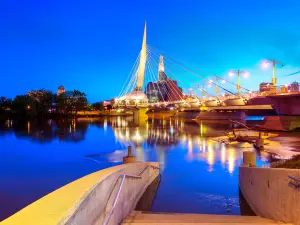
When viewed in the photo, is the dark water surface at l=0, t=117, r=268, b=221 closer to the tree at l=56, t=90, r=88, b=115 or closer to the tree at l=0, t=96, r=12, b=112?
the tree at l=56, t=90, r=88, b=115

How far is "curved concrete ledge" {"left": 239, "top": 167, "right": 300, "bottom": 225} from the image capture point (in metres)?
5.84

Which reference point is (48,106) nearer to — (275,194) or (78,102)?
(78,102)

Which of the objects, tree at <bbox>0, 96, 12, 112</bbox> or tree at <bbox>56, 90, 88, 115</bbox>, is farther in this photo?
tree at <bbox>0, 96, 12, 112</bbox>

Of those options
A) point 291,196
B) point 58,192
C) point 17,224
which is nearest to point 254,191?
point 291,196

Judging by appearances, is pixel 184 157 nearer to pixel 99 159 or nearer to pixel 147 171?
pixel 99 159

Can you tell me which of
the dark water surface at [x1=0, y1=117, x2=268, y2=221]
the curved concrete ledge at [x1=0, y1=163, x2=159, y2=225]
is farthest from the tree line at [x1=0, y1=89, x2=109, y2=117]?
the curved concrete ledge at [x1=0, y1=163, x2=159, y2=225]

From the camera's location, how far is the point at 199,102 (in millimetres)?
75625

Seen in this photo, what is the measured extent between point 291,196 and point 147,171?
7.25 metres

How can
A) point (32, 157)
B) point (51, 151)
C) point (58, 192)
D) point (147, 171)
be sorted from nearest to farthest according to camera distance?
point (58, 192)
point (147, 171)
point (32, 157)
point (51, 151)

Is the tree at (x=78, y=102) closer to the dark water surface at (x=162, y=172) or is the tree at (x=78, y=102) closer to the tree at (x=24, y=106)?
the tree at (x=24, y=106)

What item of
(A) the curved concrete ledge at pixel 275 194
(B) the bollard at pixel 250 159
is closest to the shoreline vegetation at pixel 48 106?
(B) the bollard at pixel 250 159

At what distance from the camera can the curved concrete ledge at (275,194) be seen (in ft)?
19.2

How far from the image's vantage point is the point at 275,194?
267 inches

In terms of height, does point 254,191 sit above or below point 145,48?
below
